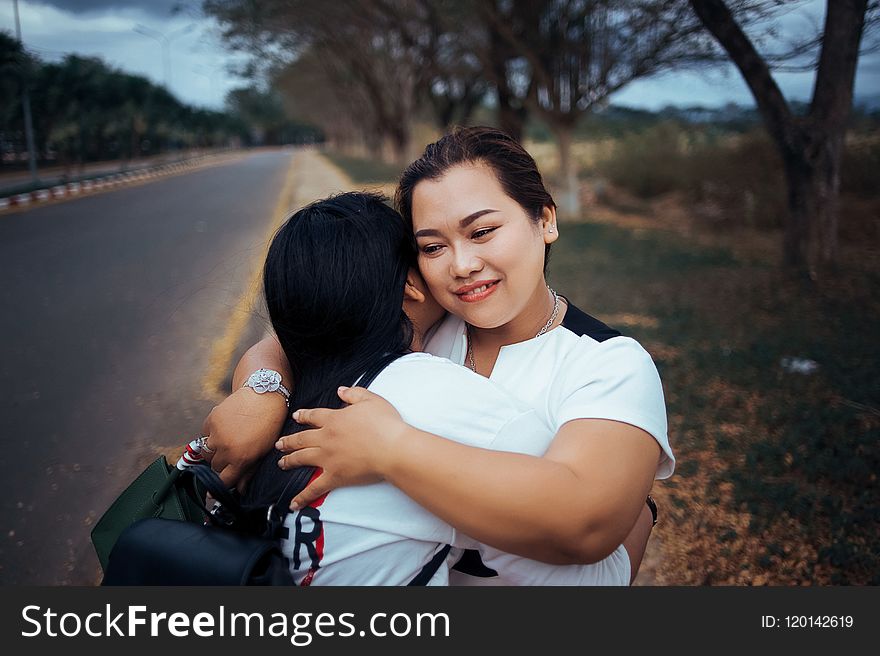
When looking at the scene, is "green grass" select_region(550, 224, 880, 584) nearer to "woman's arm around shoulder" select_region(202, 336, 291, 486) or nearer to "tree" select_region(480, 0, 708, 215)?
"woman's arm around shoulder" select_region(202, 336, 291, 486)

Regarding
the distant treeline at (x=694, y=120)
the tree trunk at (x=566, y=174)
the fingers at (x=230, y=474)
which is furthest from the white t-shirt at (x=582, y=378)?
the tree trunk at (x=566, y=174)

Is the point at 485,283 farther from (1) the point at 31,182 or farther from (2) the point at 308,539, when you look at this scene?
(1) the point at 31,182

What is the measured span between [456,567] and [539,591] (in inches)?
9.6

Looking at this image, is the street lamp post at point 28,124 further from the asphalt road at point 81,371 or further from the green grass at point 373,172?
the green grass at point 373,172

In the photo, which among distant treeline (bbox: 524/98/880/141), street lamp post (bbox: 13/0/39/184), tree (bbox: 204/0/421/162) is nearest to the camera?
street lamp post (bbox: 13/0/39/184)

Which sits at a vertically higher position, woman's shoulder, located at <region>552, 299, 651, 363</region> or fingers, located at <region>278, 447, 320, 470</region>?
woman's shoulder, located at <region>552, 299, 651, 363</region>

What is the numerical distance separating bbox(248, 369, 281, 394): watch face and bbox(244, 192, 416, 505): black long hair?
2.3 inches

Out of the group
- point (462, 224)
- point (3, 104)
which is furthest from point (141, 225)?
point (462, 224)

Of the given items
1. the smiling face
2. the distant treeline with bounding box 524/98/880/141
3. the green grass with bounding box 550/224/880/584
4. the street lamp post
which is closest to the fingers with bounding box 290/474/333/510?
the smiling face

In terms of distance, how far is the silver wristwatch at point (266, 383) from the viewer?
1444mm

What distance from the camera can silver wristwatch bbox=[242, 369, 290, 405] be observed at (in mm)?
1444

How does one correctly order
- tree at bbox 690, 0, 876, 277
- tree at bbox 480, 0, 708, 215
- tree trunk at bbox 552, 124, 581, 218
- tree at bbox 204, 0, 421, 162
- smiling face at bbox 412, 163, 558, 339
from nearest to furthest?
smiling face at bbox 412, 163, 558, 339
tree at bbox 690, 0, 876, 277
tree at bbox 480, 0, 708, 215
tree trunk at bbox 552, 124, 581, 218
tree at bbox 204, 0, 421, 162

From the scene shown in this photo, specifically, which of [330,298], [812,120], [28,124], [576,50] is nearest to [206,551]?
[330,298]

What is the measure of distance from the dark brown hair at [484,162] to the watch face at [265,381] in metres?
0.49
